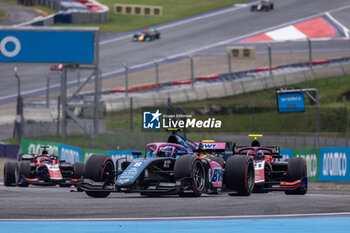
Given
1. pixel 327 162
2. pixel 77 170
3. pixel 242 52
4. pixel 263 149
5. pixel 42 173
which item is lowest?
pixel 42 173

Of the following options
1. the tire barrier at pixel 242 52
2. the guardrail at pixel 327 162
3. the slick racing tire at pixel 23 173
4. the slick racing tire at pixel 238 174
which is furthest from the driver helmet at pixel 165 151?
the tire barrier at pixel 242 52

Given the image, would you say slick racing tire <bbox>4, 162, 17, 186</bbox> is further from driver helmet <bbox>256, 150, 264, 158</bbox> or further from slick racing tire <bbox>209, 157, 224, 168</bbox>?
slick racing tire <bbox>209, 157, 224, 168</bbox>

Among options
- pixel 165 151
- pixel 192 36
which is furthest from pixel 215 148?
pixel 192 36

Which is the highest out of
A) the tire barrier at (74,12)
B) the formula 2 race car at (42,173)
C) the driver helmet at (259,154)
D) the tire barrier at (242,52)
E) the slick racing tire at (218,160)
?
the tire barrier at (74,12)

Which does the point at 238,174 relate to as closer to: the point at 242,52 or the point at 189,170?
the point at 189,170

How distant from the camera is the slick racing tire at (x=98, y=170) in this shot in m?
14.6

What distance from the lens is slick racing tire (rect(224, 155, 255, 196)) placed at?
14.6 m

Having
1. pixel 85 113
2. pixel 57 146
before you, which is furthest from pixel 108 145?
pixel 85 113

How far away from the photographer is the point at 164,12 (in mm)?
76500

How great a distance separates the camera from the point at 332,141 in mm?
34562

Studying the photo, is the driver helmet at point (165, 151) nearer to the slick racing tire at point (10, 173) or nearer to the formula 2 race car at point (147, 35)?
the slick racing tire at point (10, 173)

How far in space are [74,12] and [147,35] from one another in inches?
295

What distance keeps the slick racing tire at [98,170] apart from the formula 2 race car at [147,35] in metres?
49.1

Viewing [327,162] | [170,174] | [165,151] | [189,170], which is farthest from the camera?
[327,162]
